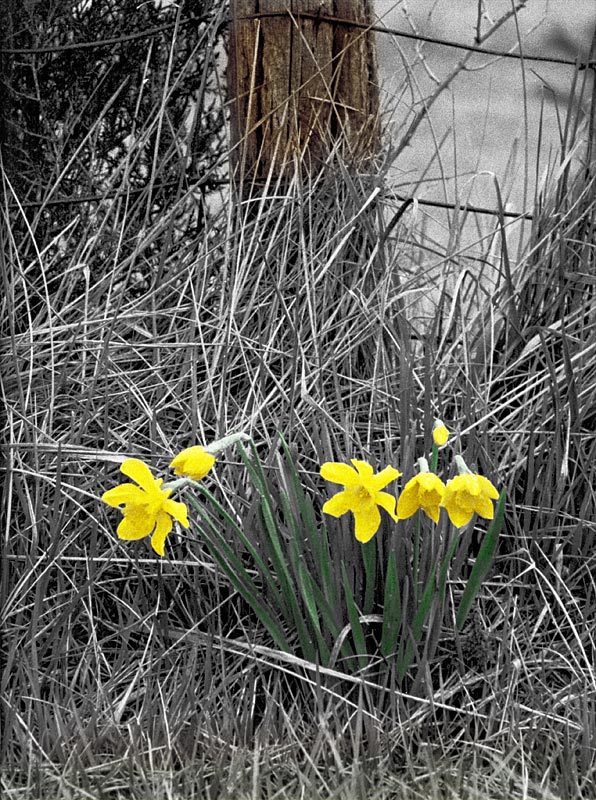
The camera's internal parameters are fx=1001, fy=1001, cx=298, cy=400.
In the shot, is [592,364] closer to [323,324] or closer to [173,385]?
[323,324]

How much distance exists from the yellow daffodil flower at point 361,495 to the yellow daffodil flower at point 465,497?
0.26 feet

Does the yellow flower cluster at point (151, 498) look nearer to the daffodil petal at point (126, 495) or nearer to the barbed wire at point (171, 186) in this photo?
the daffodil petal at point (126, 495)

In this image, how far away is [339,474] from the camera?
141cm

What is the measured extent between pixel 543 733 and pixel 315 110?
4.69 feet

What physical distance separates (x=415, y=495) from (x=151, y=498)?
366 millimetres

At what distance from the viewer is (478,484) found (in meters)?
1.35

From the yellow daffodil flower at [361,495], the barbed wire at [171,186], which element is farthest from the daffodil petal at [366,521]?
the barbed wire at [171,186]

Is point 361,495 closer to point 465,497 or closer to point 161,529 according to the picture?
point 465,497

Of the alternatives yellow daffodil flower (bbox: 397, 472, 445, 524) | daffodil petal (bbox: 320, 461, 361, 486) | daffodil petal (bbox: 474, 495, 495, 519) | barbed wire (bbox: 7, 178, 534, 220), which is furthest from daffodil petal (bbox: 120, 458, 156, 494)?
barbed wire (bbox: 7, 178, 534, 220)

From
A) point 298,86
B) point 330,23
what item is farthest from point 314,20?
point 298,86

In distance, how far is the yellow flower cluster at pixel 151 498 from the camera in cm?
138

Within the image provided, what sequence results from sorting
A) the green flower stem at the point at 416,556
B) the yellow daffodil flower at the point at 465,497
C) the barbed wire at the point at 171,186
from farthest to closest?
the barbed wire at the point at 171,186 → the green flower stem at the point at 416,556 → the yellow daffodil flower at the point at 465,497

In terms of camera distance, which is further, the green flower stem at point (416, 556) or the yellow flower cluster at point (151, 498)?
the green flower stem at point (416, 556)

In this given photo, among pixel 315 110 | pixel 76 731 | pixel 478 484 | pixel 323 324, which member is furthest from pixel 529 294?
pixel 76 731
